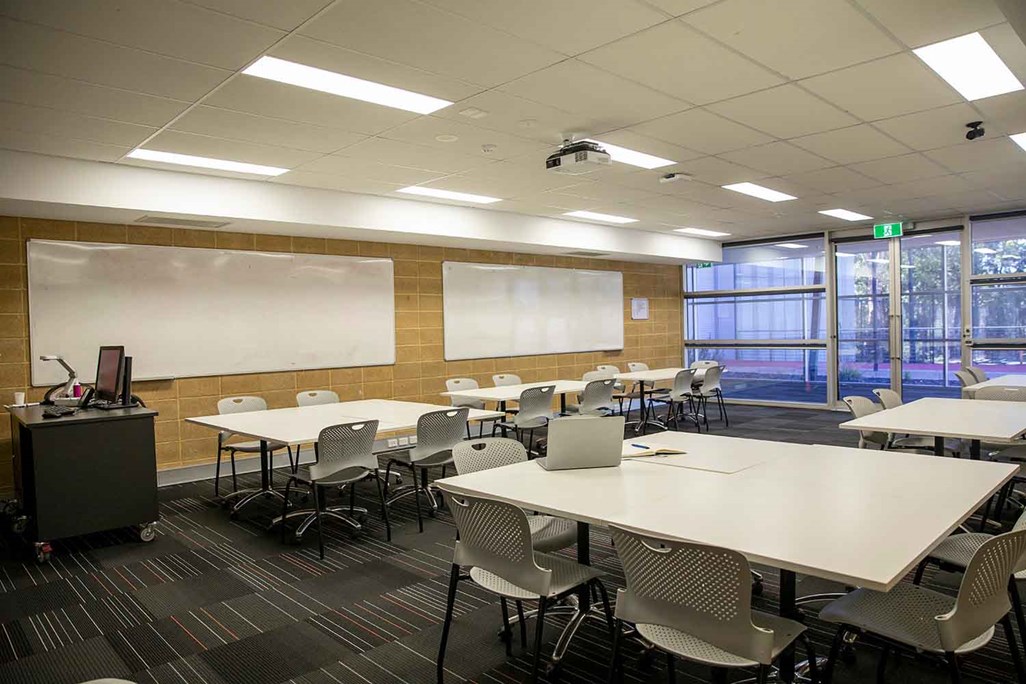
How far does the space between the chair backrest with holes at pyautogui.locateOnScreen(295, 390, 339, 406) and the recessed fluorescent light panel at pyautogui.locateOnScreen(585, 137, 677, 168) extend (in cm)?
347

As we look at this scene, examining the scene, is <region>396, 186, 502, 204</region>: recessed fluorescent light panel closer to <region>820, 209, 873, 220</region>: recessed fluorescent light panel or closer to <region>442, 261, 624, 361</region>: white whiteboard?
<region>442, 261, 624, 361</region>: white whiteboard

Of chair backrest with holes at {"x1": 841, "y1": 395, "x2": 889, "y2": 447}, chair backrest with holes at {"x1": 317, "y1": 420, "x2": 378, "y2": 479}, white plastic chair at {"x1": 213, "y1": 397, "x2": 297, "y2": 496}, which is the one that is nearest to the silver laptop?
chair backrest with holes at {"x1": 317, "y1": 420, "x2": 378, "y2": 479}

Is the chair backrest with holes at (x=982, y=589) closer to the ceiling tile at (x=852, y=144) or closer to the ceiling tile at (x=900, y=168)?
the ceiling tile at (x=852, y=144)

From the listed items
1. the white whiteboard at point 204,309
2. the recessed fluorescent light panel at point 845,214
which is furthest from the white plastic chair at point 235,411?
the recessed fluorescent light panel at point 845,214

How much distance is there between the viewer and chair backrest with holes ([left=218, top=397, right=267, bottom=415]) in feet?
19.0

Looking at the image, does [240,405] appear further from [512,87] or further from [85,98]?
[512,87]

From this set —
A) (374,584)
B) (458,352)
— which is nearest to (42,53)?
(374,584)

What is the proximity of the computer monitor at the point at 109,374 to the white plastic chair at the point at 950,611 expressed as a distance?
15.7ft

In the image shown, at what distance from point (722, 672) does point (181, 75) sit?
375cm

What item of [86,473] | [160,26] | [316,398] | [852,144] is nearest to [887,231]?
[852,144]

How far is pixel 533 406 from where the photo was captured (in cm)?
650

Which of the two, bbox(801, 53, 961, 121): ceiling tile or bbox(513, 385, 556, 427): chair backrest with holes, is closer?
bbox(801, 53, 961, 121): ceiling tile

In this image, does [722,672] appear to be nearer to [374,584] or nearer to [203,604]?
[374,584]

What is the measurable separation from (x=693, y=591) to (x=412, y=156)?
429 centimetres
